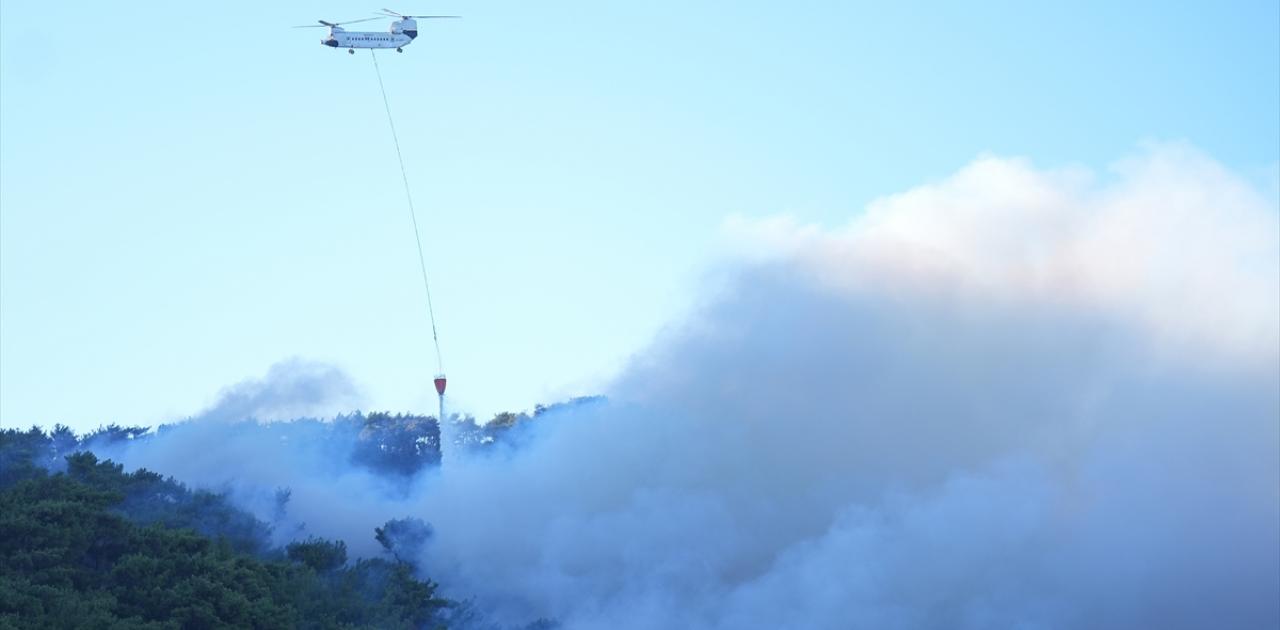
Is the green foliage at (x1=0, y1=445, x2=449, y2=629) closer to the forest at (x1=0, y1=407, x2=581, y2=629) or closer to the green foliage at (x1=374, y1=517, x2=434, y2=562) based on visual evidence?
the forest at (x1=0, y1=407, x2=581, y2=629)

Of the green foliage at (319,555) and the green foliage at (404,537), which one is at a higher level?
the green foliage at (404,537)

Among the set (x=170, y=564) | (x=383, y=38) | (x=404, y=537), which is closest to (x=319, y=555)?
(x=170, y=564)

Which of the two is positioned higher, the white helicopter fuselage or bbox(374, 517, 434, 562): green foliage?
the white helicopter fuselage

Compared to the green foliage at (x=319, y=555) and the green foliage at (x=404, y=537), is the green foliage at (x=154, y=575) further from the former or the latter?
the green foliage at (x=404, y=537)

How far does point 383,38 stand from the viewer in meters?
90.6

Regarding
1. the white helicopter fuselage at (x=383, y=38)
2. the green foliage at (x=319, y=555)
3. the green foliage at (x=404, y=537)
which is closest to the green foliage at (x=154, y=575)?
the green foliage at (x=319, y=555)

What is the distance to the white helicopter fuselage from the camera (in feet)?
296

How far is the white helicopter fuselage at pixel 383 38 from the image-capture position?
9019cm

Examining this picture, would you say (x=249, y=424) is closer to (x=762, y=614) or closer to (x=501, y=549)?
(x=501, y=549)

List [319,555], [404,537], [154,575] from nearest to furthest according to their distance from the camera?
[154,575] → [319,555] → [404,537]

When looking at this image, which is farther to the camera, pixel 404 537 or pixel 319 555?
pixel 404 537

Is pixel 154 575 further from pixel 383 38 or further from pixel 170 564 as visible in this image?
pixel 383 38

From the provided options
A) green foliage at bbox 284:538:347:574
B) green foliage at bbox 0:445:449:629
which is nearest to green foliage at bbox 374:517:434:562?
green foliage at bbox 0:445:449:629

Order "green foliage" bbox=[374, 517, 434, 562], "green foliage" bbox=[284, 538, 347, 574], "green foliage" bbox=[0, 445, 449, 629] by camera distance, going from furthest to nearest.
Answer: "green foliage" bbox=[374, 517, 434, 562] < "green foliage" bbox=[284, 538, 347, 574] < "green foliage" bbox=[0, 445, 449, 629]
